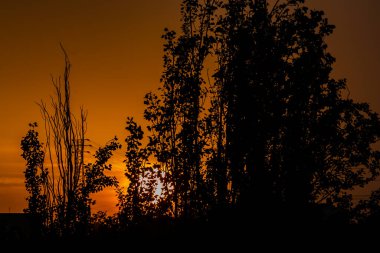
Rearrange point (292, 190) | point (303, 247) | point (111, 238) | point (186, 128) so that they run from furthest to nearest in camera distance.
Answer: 1. point (186, 128)
2. point (292, 190)
3. point (111, 238)
4. point (303, 247)

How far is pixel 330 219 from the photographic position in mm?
20703

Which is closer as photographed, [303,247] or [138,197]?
[303,247]

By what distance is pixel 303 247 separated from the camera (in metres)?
18.1

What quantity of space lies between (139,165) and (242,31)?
8464 millimetres

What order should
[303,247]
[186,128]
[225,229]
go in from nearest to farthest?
A: 1. [303,247]
2. [225,229]
3. [186,128]

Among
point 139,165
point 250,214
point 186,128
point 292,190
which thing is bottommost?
point 250,214

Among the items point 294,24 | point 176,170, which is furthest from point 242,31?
point 176,170

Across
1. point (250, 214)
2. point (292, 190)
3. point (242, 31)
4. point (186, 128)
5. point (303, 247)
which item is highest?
point (242, 31)

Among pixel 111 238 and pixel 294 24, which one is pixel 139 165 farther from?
pixel 294 24

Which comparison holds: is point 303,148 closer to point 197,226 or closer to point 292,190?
point 292,190

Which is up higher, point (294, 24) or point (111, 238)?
point (294, 24)

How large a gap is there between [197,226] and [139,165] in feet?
21.7

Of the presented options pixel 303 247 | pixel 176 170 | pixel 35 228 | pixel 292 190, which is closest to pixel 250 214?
pixel 303 247

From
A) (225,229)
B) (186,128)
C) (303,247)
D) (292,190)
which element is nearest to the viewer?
Result: (303,247)
